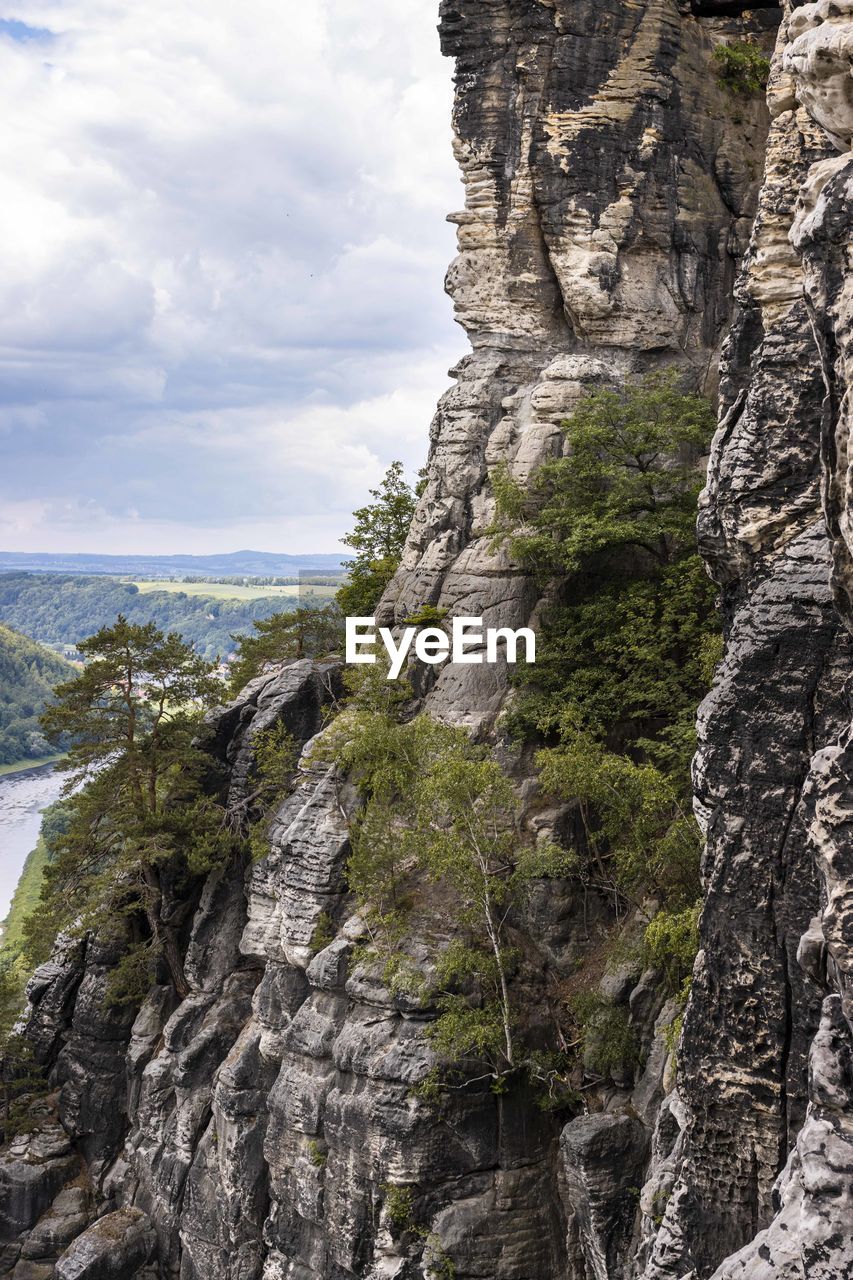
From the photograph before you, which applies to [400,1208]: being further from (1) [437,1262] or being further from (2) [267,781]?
(2) [267,781]

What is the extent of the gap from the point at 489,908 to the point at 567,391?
17050 millimetres

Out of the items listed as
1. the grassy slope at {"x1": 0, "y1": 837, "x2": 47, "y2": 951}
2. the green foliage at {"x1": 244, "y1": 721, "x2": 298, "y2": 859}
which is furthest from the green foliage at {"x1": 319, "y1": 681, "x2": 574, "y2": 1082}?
the grassy slope at {"x1": 0, "y1": 837, "x2": 47, "y2": 951}

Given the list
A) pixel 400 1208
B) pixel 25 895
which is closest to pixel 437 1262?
pixel 400 1208

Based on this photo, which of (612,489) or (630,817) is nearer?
(630,817)

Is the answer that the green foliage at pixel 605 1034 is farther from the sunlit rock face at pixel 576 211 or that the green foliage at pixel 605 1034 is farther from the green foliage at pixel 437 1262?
the sunlit rock face at pixel 576 211

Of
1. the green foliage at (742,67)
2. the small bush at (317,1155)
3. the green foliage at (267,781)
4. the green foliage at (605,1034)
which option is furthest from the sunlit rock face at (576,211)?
the small bush at (317,1155)

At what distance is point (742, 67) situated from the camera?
4197 cm

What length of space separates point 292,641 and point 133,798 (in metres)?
9.99

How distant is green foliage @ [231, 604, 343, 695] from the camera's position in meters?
48.2

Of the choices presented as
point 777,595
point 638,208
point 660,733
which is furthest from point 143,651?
point 777,595

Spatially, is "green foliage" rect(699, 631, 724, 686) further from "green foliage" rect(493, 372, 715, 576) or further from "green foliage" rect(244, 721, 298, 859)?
"green foliage" rect(244, 721, 298, 859)

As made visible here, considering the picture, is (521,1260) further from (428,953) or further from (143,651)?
(143,651)

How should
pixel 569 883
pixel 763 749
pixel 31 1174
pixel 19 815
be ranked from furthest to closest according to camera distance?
pixel 19 815 < pixel 31 1174 < pixel 569 883 < pixel 763 749

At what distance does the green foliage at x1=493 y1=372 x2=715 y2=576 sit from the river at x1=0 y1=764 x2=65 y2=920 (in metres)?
75.8
